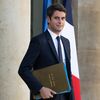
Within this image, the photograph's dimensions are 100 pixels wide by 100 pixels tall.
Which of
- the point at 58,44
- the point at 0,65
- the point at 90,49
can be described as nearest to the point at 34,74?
the point at 58,44

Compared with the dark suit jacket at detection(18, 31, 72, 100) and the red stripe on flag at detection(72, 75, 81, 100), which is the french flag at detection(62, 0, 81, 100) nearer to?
the red stripe on flag at detection(72, 75, 81, 100)

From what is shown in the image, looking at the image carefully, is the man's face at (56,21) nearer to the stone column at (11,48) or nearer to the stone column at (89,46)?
the stone column at (11,48)

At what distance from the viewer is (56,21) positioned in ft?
13.5

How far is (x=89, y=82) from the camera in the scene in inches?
343

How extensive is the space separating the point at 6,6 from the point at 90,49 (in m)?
3.21

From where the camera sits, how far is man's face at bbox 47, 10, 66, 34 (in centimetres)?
410

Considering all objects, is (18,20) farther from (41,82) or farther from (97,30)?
(97,30)

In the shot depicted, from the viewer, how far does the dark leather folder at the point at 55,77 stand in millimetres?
4004

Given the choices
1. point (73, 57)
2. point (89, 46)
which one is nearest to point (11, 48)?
point (73, 57)

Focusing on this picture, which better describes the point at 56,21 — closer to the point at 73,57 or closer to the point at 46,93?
the point at 46,93

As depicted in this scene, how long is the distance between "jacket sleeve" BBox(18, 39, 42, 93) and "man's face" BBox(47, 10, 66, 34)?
200 millimetres

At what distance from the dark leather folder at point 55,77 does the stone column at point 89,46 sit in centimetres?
464

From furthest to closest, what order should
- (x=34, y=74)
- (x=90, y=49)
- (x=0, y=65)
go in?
(x=90, y=49), (x=0, y=65), (x=34, y=74)

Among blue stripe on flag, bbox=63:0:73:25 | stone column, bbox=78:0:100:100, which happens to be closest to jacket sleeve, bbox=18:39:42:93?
blue stripe on flag, bbox=63:0:73:25
